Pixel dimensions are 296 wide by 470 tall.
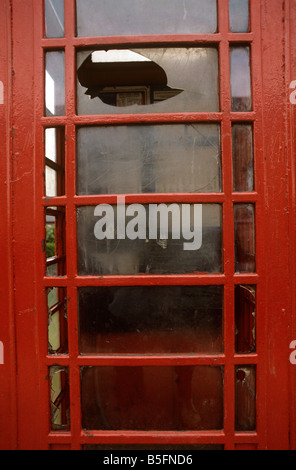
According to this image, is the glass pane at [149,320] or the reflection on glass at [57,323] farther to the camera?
the reflection on glass at [57,323]

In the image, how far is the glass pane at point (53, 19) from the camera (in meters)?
1.46

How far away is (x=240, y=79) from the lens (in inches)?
57.2

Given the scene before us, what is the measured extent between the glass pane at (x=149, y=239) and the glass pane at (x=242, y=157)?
17 centimetres

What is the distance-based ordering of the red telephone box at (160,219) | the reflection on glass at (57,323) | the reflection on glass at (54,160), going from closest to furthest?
the red telephone box at (160,219) → the reflection on glass at (54,160) → the reflection on glass at (57,323)

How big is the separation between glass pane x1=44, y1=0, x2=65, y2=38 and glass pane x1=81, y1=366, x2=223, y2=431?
163 cm

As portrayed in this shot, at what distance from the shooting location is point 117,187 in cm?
147

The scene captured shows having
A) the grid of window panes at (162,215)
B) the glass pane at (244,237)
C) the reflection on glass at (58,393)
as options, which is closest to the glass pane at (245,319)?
the grid of window panes at (162,215)

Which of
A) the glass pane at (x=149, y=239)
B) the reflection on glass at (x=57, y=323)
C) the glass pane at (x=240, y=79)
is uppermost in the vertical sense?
the glass pane at (x=240, y=79)

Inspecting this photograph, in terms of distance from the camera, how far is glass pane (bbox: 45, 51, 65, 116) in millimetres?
1458

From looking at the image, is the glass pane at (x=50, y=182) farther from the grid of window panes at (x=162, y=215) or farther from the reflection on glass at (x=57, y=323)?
the reflection on glass at (x=57, y=323)

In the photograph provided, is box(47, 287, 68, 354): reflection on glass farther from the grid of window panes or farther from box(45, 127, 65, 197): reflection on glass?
box(45, 127, 65, 197): reflection on glass

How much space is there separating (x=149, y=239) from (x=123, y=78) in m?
1.03

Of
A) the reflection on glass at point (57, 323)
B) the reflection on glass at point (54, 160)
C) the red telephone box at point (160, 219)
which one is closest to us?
the red telephone box at point (160, 219)

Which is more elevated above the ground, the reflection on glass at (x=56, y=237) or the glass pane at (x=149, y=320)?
the reflection on glass at (x=56, y=237)
